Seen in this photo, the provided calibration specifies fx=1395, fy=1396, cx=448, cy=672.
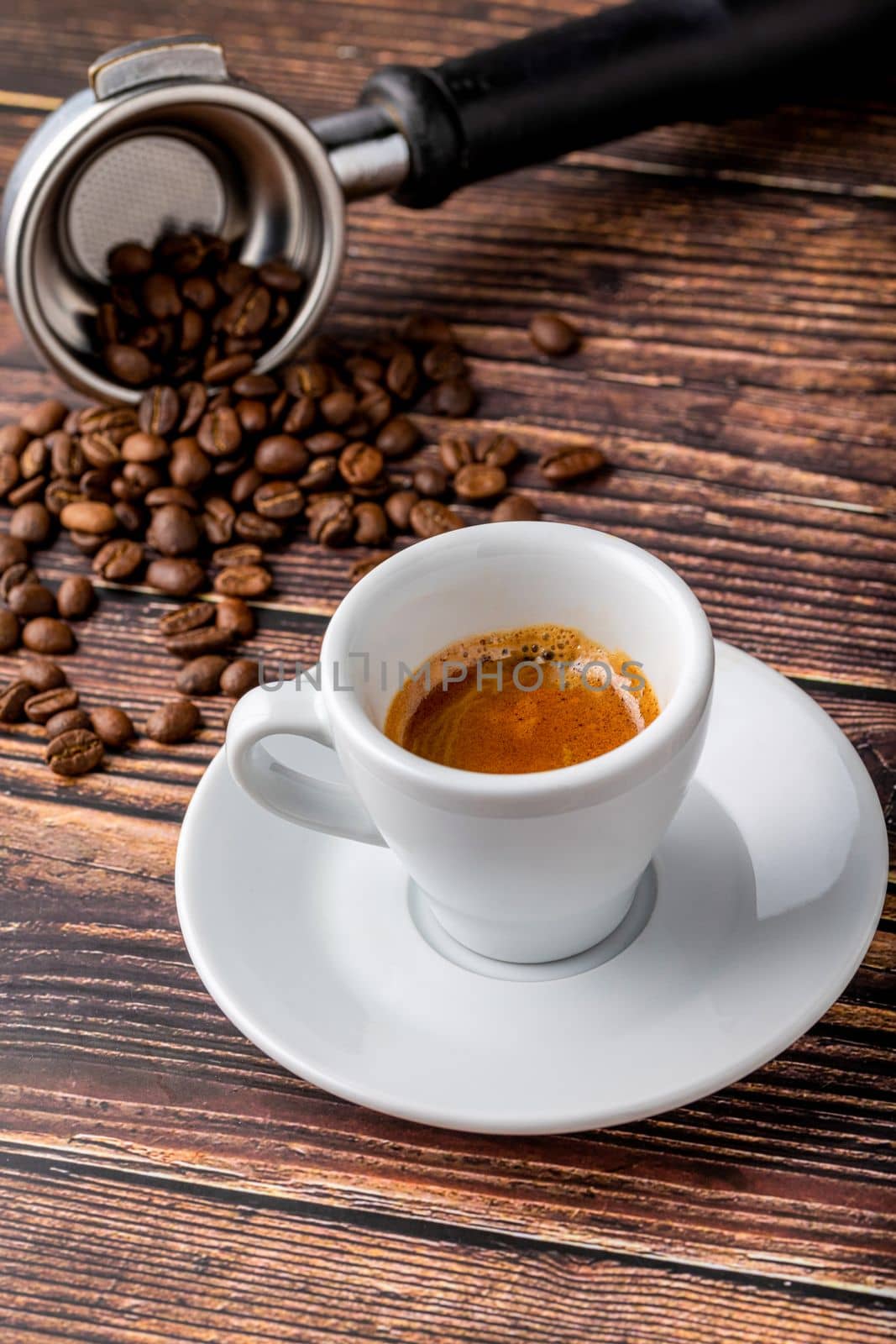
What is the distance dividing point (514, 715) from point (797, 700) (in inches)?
8.1

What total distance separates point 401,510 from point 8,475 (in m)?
0.40

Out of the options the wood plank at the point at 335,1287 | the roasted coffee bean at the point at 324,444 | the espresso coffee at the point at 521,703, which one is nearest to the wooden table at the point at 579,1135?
the wood plank at the point at 335,1287

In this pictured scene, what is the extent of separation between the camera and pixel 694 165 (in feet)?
5.80

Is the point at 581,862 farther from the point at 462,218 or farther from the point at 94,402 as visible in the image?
the point at 462,218

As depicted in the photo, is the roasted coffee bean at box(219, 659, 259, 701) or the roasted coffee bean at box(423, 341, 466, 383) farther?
the roasted coffee bean at box(423, 341, 466, 383)

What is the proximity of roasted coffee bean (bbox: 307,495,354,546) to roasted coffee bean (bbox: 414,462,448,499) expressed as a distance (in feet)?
0.24

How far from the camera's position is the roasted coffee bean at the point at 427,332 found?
5.06ft

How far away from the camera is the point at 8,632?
1.26m

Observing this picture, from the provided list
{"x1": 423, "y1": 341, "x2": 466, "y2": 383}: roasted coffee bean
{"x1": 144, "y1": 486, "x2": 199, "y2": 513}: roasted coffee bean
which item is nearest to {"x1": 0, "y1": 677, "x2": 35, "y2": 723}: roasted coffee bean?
{"x1": 144, "y1": 486, "x2": 199, "y2": 513}: roasted coffee bean

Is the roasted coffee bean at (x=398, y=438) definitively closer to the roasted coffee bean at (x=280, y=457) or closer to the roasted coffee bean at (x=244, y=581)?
the roasted coffee bean at (x=280, y=457)

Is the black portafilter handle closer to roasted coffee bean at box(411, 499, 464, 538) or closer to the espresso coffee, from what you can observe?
roasted coffee bean at box(411, 499, 464, 538)

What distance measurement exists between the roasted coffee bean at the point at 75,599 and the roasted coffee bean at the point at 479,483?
37cm

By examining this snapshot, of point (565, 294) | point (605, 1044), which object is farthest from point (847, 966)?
point (565, 294)

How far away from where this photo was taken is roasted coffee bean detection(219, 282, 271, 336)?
1.44 metres
